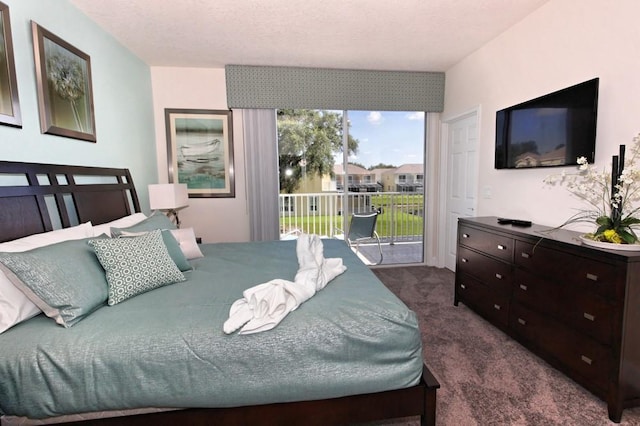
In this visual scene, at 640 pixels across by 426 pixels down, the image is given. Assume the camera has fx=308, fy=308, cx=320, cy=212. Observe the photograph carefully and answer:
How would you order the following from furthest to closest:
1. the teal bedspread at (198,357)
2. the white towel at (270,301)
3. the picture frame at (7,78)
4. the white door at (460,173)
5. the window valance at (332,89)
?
the window valance at (332,89), the white door at (460,173), the picture frame at (7,78), the white towel at (270,301), the teal bedspread at (198,357)

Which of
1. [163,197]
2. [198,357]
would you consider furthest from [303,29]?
[198,357]

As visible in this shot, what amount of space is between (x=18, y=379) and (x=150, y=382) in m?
0.48

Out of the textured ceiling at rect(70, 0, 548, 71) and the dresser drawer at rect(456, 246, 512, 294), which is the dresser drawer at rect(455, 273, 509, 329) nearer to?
the dresser drawer at rect(456, 246, 512, 294)

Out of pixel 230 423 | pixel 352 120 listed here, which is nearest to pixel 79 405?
pixel 230 423

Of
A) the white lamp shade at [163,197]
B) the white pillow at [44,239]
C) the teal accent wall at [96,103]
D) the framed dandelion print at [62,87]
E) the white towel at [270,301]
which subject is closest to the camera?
the white towel at [270,301]

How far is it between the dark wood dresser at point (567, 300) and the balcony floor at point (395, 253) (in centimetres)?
196

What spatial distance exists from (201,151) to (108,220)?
5.25ft

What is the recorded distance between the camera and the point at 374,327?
1.39 meters

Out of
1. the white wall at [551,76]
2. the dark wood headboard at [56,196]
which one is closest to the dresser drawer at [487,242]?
the white wall at [551,76]

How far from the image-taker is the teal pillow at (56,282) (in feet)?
4.34

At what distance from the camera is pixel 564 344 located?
75.0 inches

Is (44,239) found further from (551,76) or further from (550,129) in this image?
(551,76)

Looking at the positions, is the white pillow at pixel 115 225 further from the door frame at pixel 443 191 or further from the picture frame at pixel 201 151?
the door frame at pixel 443 191

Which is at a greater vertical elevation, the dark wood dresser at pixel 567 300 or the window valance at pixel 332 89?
the window valance at pixel 332 89
